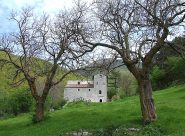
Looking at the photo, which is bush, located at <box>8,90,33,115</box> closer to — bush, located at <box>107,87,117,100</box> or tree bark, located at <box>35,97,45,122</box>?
tree bark, located at <box>35,97,45,122</box>

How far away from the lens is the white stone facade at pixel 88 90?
394 ft

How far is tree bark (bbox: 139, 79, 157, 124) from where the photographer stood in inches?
1025

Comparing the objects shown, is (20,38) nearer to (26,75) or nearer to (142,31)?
(26,75)

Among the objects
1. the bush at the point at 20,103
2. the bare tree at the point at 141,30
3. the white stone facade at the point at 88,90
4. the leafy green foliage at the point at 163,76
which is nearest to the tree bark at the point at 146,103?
the bare tree at the point at 141,30

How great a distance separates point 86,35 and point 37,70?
8112 mm

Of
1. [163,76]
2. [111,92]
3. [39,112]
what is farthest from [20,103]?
[111,92]

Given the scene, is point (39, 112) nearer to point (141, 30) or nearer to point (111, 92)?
point (141, 30)

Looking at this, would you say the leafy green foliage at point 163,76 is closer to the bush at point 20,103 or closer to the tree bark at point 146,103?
the bush at point 20,103

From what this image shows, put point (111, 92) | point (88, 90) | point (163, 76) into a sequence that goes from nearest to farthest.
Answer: point (163, 76)
point (111, 92)
point (88, 90)

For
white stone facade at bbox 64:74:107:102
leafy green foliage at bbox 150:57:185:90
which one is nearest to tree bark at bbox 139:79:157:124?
leafy green foliage at bbox 150:57:185:90

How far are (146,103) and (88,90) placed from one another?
9741 cm

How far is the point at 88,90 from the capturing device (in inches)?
4855

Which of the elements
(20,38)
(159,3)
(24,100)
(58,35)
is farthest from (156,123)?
(24,100)

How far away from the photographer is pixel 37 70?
116ft
